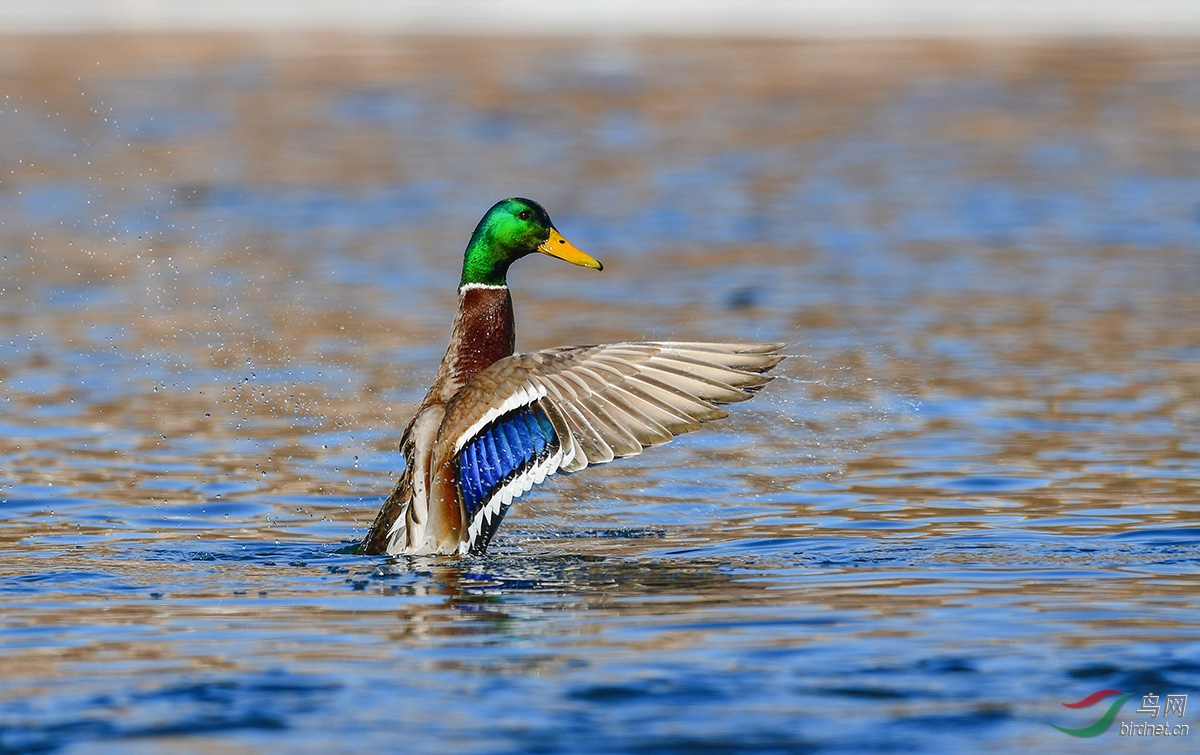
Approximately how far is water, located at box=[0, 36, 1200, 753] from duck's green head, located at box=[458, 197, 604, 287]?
0.90 metres

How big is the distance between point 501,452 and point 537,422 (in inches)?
5.6

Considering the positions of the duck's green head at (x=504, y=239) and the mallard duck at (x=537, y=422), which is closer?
the mallard duck at (x=537, y=422)

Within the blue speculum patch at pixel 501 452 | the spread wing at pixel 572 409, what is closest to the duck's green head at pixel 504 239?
the spread wing at pixel 572 409

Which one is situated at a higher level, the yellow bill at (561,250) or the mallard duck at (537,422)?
the yellow bill at (561,250)

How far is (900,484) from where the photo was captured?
7.36 m

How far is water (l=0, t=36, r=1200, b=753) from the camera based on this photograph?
4.51 metres

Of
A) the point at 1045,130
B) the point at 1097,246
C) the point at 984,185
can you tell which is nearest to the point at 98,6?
the point at 1045,130

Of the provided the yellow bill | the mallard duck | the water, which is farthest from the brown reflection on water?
the yellow bill

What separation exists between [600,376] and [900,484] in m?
1.75

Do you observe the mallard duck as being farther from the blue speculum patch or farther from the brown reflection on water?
the brown reflection on water

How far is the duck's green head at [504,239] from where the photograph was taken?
670cm

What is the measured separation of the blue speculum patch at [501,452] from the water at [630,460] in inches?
10.0

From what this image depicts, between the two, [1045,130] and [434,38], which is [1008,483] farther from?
[434,38]

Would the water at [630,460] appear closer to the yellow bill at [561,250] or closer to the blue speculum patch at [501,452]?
the blue speculum patch at [501,452]
